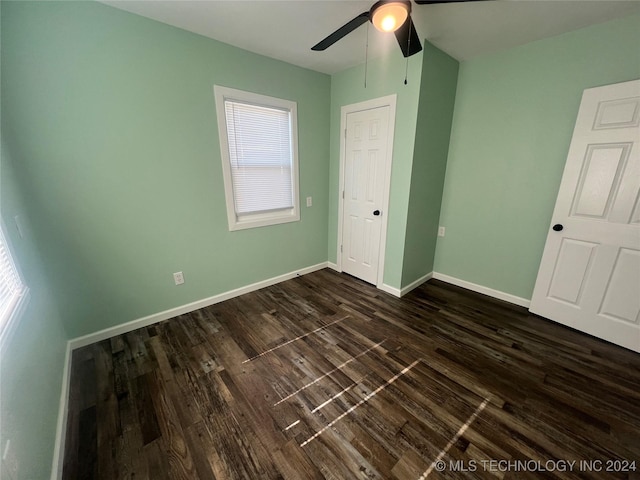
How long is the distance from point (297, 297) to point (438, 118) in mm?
2519

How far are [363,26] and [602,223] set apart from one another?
2573mm

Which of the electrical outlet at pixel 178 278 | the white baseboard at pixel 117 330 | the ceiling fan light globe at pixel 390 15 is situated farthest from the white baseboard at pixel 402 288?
the ceiling fan light globe at pixel 390 15

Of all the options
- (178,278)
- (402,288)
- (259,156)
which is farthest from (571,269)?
(178,278)

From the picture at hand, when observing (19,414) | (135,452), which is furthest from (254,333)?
(19,414)

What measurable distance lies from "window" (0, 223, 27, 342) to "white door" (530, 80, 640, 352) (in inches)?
149

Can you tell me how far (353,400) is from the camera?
1572mm

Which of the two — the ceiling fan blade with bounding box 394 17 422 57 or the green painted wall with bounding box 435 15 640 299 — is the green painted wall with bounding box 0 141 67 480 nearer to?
the ceiling fan blade with bounding box 394 17 422 57

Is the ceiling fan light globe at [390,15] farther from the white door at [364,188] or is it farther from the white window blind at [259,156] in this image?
the white window blind at [259,156]

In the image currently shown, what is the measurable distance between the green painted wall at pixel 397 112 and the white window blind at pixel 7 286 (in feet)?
9.30

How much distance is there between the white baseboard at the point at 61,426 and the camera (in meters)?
1.15

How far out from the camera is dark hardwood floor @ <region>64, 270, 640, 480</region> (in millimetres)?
1236

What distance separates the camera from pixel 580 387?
166cm

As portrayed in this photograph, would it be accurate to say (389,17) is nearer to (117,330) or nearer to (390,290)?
(390,290)

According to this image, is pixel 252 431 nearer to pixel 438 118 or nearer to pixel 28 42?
pixel 28 42
